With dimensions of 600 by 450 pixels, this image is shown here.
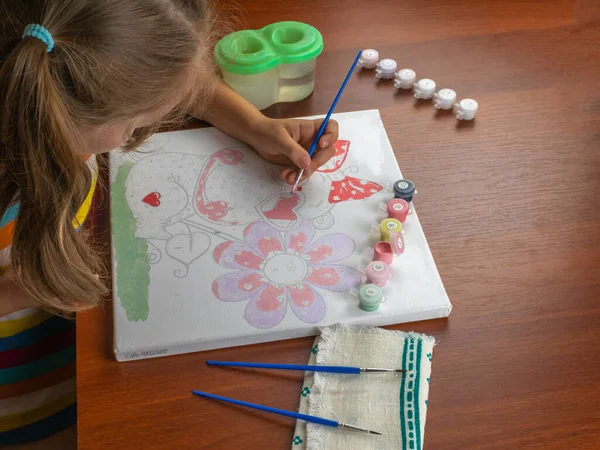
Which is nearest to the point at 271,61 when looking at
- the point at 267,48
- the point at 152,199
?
the point at 267,48

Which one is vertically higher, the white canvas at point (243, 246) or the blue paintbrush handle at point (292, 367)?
the white canvas at point (243, 246)

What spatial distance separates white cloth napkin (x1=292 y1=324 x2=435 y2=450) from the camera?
0.69 meters

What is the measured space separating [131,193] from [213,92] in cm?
20

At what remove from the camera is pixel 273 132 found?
3.19 feet

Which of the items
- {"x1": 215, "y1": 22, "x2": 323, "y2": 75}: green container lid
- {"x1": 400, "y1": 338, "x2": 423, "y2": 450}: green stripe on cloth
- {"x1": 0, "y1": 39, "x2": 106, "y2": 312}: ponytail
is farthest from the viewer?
{"x1": 215, "y1": 22, "x2": 323, "y2": 75}: green container lid

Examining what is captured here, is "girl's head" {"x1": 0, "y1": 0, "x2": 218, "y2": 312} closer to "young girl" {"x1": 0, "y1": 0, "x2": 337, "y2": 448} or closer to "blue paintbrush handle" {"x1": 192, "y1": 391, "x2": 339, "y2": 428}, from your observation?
"young girl" {"x1": 0, "y1": 0, "x2": 337, "y2": 448}

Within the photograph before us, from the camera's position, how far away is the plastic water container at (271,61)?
40.2 inches

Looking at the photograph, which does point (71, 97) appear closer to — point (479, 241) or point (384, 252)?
point (384, 252)

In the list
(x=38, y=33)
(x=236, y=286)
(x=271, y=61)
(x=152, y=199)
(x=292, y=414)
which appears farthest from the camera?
(x=271, y=61)

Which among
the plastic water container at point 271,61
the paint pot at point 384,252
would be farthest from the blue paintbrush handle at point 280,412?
the plastic water container at point 271,61

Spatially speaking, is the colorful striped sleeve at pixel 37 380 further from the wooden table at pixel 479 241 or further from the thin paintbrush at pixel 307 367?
the thin paintbrush at pixel 307 367

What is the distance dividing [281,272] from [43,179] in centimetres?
30

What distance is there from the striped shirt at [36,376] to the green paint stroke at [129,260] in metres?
0.07

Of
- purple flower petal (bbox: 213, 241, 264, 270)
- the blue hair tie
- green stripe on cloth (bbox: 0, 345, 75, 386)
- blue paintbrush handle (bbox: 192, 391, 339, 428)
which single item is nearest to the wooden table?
blue paintbrush handle (bbox: 192, 391, 339, 428)
